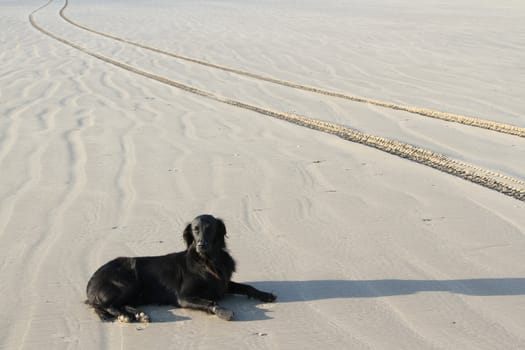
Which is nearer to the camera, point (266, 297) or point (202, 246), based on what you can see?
point (202, 246)

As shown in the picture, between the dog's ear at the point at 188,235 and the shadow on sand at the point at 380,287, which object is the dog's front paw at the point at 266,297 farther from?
the dog's ear at the point at 188,235

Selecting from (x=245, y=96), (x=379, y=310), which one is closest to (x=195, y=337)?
(x=379, y=310)

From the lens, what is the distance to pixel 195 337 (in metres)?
3.49

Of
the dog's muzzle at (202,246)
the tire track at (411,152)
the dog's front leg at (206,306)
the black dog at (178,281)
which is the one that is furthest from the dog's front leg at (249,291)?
the tire track at (411,152)

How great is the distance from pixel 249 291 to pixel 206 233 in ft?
1.36

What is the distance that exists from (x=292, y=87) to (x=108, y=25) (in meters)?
10.4

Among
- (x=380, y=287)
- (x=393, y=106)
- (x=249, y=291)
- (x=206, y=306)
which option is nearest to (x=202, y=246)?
(x=206, y=306)

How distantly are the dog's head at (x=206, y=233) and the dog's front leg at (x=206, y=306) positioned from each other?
9.1 inches

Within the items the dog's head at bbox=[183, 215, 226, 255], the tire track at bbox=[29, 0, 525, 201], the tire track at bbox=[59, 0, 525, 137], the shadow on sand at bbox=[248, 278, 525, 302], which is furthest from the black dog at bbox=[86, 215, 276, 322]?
the tire track at bbox=[59, 0, 525, 137]

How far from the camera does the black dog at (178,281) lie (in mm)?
3664

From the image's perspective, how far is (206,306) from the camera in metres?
3.69

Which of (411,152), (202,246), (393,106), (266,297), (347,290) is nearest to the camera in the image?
(202,246)

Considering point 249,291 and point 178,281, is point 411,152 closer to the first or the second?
point 249,291

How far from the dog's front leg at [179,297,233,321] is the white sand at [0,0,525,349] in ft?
0.12
